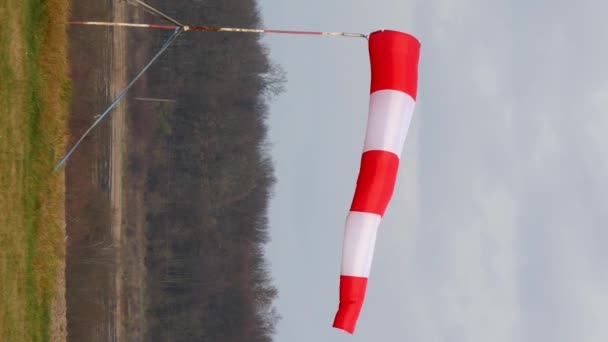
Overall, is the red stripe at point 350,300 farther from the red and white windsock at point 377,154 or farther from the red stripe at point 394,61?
the red stripe at point 394,61

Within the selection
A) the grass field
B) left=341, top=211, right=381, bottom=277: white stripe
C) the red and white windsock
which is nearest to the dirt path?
the grass field

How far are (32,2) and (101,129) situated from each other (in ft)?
40.6

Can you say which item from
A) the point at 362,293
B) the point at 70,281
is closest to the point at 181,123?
the point at 70,281

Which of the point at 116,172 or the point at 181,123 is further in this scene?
the point at 181,123

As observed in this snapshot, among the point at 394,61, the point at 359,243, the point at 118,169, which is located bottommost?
the point at 359,243

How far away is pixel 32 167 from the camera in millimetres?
14289

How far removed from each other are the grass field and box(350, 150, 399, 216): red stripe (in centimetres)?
532

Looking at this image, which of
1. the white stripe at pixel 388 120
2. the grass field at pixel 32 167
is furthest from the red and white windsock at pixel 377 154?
the grass field at pixel 32 167

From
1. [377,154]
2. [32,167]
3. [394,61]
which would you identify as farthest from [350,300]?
[32,167]

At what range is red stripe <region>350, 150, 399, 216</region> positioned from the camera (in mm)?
10695

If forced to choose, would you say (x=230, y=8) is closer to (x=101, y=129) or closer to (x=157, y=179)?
(x=157, y=179)

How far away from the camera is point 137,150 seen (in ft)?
98.2

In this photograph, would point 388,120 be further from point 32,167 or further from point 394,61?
point 32,167

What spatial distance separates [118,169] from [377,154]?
18665 millimetres
